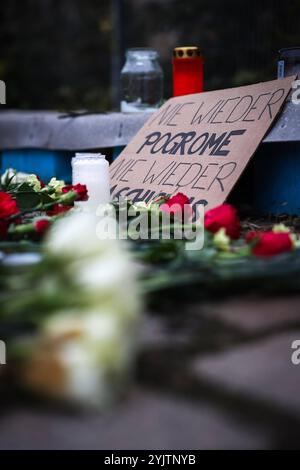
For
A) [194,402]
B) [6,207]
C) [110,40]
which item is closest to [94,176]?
[6,207]

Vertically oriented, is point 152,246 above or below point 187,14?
below

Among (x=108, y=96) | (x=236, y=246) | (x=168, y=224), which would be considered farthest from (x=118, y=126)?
(x=108, y=96)

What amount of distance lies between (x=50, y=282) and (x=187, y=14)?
329cm

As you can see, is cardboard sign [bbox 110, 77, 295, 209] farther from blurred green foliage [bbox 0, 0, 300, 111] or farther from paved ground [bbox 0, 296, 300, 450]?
blurred green foliage [bbox 0, 0, 300, 111]

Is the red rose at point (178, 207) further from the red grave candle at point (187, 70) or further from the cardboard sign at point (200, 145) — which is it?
the red grave candle at point (187, 70)

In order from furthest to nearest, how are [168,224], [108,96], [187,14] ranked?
[108,96]
[187,14]
[168,224]

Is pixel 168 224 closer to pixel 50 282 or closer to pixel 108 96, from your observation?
pixel 50 282

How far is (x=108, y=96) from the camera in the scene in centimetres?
478

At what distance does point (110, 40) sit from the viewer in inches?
195

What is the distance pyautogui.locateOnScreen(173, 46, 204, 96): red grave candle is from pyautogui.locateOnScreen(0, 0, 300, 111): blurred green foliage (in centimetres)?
54

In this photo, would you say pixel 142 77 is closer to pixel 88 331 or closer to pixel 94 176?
pixel 94 176

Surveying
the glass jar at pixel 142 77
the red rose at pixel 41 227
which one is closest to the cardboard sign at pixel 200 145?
the red rose at pixel 41 227

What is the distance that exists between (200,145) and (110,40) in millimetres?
3564

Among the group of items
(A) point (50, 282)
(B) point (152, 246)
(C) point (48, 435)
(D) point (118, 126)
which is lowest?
(C) point (48, 435)
